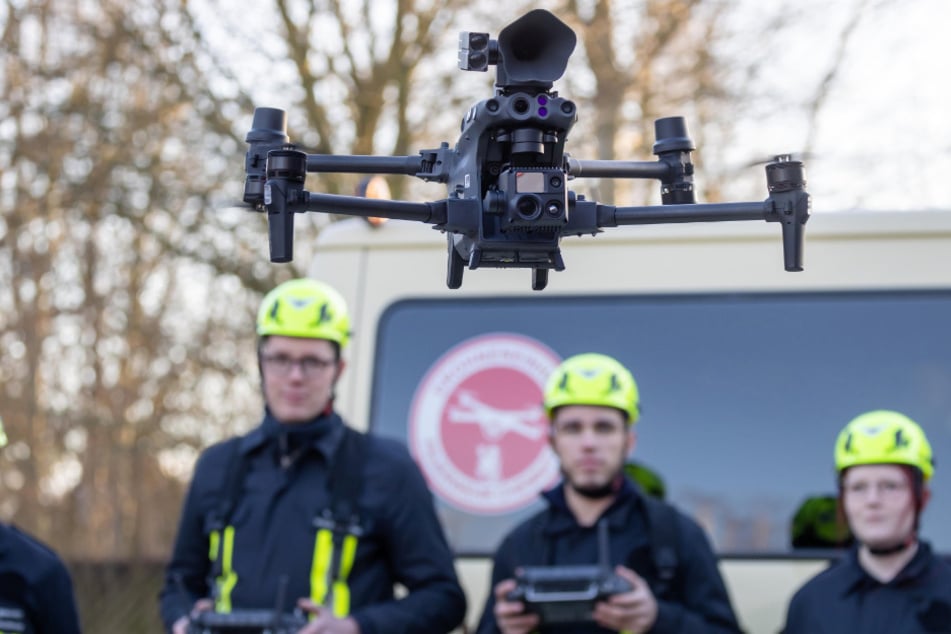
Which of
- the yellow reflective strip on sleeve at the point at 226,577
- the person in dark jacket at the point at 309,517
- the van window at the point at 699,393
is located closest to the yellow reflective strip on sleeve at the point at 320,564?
the person in dark jacket at the point at 309,517

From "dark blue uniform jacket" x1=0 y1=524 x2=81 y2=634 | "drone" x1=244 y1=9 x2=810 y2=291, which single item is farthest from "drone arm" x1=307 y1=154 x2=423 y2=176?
"dark blue uniform jacket" x1=0 y1=524 x2=81 y2=634

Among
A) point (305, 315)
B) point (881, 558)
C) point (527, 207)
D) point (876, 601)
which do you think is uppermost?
point (305, 315)

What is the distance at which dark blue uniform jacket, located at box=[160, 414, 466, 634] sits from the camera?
4.25m

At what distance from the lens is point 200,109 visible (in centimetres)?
1048

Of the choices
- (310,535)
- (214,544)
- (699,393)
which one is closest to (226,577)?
(214,544)

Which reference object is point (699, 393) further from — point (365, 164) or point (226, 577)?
point (365, 164)

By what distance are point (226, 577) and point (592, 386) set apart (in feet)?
3.91

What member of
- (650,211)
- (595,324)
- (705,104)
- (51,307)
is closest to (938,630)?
(595,324)

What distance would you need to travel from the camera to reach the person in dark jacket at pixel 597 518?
170 inches

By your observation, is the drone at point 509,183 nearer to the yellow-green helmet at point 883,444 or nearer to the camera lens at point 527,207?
the camera lens at point 527,207

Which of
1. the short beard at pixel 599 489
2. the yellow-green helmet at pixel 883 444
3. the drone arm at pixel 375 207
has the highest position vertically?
the drone arm at pixel 375 207

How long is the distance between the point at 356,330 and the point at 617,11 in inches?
259

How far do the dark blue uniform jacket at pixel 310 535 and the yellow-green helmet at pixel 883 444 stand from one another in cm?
118

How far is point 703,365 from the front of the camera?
489cm
